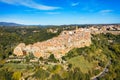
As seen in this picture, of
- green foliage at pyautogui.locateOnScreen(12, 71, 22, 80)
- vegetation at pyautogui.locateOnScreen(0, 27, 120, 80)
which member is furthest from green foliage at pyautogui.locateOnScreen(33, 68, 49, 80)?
green foliage at pyautogui.locateOnScreen(12, 71, 22, 80)

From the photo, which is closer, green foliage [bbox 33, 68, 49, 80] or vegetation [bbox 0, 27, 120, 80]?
green foliage [bbox 33, 68, 49, 80]

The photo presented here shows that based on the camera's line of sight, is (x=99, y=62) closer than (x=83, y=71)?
No

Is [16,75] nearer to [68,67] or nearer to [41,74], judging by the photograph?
[41,74]

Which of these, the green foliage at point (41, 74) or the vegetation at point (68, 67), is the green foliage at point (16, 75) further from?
the green foliage at point (41, 74)

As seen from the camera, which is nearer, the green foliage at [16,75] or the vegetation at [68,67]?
the green foliage at [16,75]

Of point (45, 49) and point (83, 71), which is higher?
point (45, 49)

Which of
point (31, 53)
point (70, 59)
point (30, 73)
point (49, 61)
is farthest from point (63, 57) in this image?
point (30, 73)

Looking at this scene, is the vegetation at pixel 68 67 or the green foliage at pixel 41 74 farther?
the vegetation at pixel 68 67

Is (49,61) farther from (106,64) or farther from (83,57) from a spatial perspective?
(106,64)

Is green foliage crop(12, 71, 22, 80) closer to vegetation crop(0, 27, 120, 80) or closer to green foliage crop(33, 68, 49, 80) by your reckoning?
vegetation crop(0, 27, 120, 80)

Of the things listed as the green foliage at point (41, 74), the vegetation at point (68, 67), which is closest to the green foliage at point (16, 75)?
the vegetation at point (68, 67)

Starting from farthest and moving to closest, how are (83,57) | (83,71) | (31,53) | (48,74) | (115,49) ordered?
(115,49)
(83,57)
(31,53)
(83,71)
(48,74)
